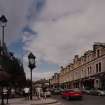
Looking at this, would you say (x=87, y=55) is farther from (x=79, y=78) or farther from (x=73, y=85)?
(x=73, y=85)

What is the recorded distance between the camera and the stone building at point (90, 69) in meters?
73.5

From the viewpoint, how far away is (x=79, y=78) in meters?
94.1

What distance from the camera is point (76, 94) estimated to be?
40.4m

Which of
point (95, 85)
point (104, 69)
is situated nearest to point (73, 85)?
point (95, 85)

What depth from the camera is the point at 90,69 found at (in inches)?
3258

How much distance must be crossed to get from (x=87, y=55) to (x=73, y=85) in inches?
779

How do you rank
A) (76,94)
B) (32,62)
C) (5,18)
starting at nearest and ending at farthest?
(5,18)
(32,62)
(76,94)

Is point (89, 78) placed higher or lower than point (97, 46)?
lower

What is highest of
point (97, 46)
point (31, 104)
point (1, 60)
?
point (97, 46)

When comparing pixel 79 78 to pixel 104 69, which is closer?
pixel 104 69

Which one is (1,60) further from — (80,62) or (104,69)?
(80,62)

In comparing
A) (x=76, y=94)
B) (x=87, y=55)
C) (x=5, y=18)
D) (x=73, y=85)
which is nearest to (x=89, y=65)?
(x=87, y=55)

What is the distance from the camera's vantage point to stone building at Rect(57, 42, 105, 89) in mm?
73500

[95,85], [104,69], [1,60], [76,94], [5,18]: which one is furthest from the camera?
[95,85]
